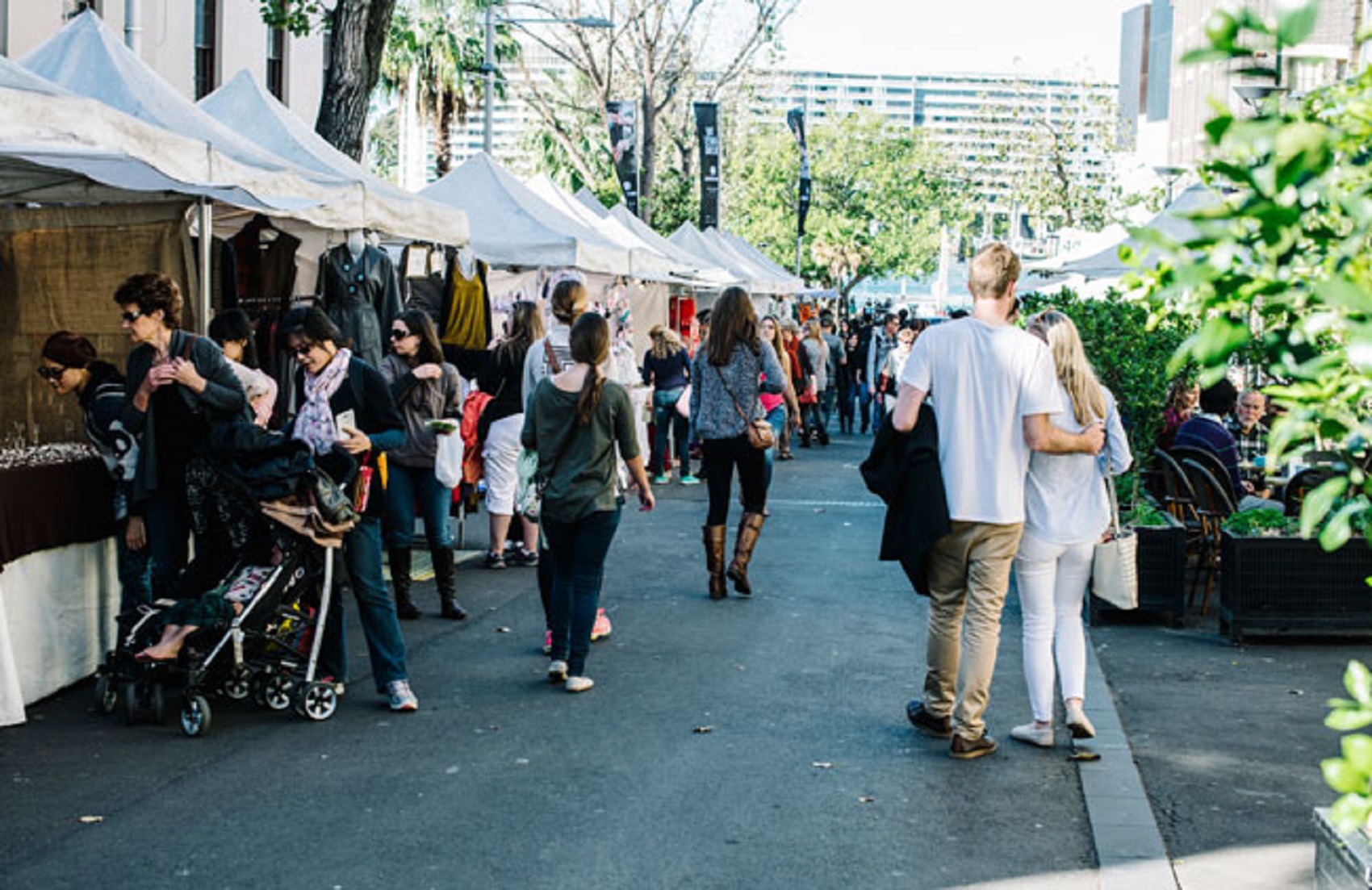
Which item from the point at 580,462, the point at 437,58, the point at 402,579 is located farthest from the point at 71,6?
the point at 437,58

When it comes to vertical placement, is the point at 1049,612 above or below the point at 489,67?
below

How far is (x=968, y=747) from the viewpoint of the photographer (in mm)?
6902

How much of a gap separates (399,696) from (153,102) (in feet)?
15.8

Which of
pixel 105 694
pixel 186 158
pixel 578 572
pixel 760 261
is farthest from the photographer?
pixel 760 261

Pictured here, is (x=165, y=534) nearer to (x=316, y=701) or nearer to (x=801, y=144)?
(x=316, y=701)

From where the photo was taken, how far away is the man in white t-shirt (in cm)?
664

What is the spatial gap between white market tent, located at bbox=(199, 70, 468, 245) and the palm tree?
106 feet

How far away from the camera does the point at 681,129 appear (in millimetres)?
48312

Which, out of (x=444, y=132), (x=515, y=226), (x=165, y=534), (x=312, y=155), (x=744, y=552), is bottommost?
(x=744, y=552)

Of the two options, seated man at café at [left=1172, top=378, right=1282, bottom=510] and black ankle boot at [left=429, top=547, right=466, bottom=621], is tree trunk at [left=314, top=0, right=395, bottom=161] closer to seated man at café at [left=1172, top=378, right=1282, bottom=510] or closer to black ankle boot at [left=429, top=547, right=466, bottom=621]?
black ankle boot at [left=429, top=547, right=466, bottom=621]

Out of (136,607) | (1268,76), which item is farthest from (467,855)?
(1268,76)

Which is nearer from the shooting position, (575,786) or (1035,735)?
(575,786)

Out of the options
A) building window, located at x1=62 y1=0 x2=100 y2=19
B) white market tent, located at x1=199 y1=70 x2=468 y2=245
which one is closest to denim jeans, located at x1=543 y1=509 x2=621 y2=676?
white market tent, located at x1=199 y1=70 x2=468 y2=245

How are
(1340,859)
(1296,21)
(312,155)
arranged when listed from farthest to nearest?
(312,155) → (1340,859) → (1296,21)
